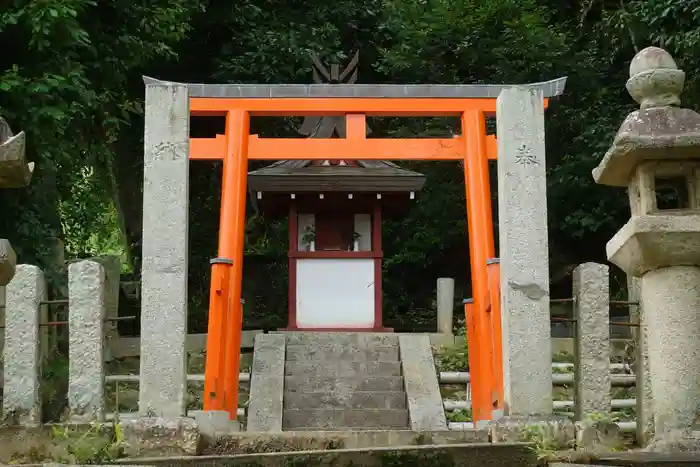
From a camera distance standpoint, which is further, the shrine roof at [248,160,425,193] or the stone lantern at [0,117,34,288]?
the shrine roof at [248,160,425,193]

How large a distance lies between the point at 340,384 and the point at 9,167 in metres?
7.52

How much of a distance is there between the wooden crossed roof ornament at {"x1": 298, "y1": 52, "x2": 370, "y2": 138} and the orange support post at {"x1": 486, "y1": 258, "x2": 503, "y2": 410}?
334 inches

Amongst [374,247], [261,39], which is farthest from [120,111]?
[374,247]

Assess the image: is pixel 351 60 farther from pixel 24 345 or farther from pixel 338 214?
pixel 24 345

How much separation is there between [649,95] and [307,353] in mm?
7949

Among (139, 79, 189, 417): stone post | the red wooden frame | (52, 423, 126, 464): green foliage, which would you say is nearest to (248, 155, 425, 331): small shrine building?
the red wooden frame

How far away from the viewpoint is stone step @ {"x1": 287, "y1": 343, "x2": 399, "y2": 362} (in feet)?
41.2

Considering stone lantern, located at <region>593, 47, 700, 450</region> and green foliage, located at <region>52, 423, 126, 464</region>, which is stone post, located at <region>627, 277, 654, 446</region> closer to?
stone lantern, located at <region>593, 47, 700, 450</region>

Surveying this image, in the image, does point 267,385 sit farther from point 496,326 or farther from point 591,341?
point 591,341

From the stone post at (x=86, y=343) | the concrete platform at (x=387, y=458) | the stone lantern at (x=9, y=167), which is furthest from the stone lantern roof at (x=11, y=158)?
the stone post at (x=86, y=343)

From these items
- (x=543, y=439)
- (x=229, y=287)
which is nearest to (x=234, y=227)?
(x=229, y=287)

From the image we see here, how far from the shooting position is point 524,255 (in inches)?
267

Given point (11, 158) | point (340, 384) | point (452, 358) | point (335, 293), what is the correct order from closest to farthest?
1. point (11, 158)
2. point (340, 384)
3. point (452, 358)
4. point (335, 293)

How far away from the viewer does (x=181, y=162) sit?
7051 mm
